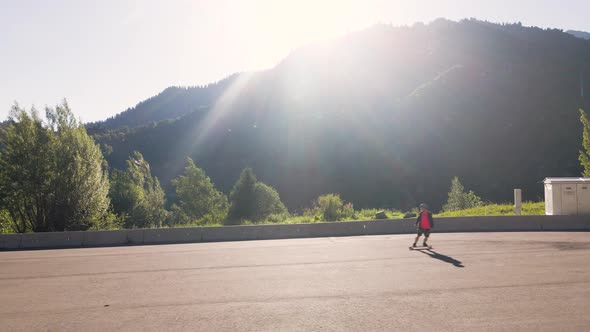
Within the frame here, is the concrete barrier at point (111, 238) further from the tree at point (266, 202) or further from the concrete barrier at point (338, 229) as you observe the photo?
the tree at point (266, 202)

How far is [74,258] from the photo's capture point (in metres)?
13.3

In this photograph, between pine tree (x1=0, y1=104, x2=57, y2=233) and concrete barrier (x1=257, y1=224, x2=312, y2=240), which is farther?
pine tree (x1=0, y1=104, x2=57, y2=233)

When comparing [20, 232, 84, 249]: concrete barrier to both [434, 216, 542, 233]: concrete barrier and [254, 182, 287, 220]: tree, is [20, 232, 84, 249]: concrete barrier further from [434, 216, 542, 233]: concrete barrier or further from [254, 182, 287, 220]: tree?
[254, 182, 287, 220]: tree

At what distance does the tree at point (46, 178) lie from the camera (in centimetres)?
2062

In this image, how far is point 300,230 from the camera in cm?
1903

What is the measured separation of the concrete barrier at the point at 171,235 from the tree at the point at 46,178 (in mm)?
5470

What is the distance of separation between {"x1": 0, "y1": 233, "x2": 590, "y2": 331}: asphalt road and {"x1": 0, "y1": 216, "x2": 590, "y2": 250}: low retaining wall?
411cm

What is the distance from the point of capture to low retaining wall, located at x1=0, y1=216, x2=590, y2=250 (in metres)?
17.6

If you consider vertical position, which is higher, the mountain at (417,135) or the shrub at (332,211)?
the mountain at (417,135)

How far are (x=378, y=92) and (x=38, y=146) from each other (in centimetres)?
18459

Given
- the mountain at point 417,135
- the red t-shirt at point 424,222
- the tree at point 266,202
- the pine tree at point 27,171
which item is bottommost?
the tree at point 266,202

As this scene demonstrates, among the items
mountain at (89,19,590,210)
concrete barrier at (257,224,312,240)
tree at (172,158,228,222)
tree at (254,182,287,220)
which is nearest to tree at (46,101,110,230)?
concrete barrier at (257,224,312,240)

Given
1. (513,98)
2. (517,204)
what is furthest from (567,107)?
(517,204)

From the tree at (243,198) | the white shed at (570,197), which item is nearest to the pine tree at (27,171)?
the white shed at (570,197)
